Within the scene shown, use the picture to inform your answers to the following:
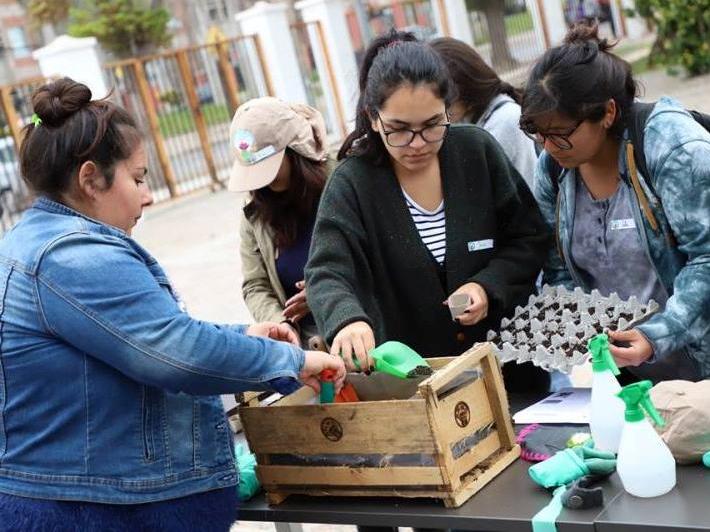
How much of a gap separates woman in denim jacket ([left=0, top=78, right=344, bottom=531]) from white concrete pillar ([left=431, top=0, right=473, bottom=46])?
20.3 meters

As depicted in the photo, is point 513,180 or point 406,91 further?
point 513,180

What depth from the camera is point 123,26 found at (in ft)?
114

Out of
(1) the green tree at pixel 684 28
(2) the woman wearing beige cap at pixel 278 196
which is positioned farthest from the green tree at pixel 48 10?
(2) the woman wearing beige cap at pixel 278 196

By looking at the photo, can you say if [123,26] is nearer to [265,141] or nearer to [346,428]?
[265,141]

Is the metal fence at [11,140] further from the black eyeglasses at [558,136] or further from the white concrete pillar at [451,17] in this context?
the black eyeglasses at [558,136]

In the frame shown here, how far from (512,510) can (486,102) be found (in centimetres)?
174

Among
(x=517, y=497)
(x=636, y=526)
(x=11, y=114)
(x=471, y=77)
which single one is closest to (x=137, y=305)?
(x=517, y=497)

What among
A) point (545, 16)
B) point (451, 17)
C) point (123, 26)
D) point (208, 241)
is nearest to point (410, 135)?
point (208, 241)

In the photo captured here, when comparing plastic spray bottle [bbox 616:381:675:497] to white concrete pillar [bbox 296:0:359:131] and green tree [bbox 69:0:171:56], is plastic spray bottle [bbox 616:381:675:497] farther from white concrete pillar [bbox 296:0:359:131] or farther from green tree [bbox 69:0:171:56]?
green tree [bbox 69:0:171:56]

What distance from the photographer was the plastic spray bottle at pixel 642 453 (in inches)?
74.5

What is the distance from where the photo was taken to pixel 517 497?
2.06 meters

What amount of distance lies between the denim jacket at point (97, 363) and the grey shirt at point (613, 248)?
840 mm

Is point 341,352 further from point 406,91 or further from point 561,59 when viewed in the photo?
point 561,59

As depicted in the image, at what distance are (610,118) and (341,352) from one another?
32.3 inches
